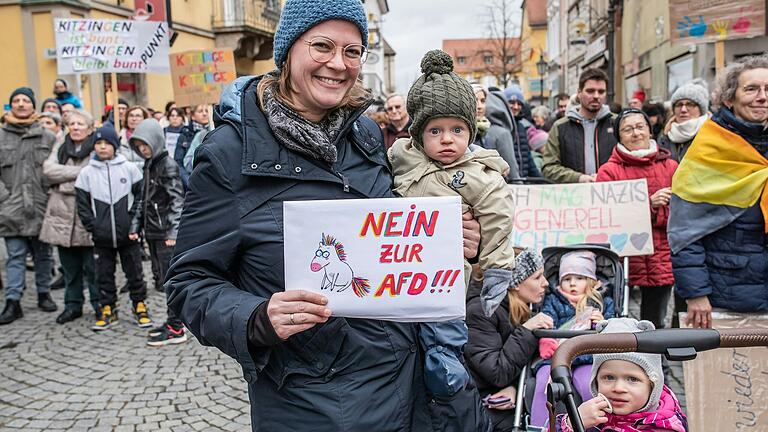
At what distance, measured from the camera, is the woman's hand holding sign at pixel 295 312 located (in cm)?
175

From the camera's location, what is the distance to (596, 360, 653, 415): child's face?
281 centimetres

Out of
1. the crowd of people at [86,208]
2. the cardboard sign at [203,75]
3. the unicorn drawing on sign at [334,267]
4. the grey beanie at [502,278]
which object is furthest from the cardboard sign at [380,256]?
the cardboard sign at [203,75]

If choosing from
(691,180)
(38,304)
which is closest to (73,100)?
(38,304)

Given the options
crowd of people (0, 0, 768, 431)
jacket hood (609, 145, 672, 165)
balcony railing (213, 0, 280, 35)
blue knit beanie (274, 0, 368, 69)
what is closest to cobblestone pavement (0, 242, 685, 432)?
crowd of people (0, 0, 768, 431)

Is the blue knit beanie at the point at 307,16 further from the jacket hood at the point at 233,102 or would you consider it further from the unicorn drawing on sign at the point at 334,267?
the unicorn drawing on sign at the point at 334,267

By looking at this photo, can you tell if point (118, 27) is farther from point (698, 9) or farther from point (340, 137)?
point (340, 137)

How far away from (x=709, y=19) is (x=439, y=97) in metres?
8.44

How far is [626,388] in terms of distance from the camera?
282 cm

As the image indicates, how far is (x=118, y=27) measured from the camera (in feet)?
33.2

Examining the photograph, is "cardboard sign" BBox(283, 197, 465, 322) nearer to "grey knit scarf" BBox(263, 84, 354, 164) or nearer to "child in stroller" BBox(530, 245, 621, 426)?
"grey knit scarf" BBox(263, 84, 354, 164)

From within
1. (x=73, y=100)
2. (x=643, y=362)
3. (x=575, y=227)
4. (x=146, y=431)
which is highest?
(x=73, y=100)

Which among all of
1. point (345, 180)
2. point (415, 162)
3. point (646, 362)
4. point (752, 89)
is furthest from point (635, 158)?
point (345, 180)

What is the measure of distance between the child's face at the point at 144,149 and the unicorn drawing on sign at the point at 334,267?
17.0 ft

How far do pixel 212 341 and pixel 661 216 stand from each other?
401 centimetres
